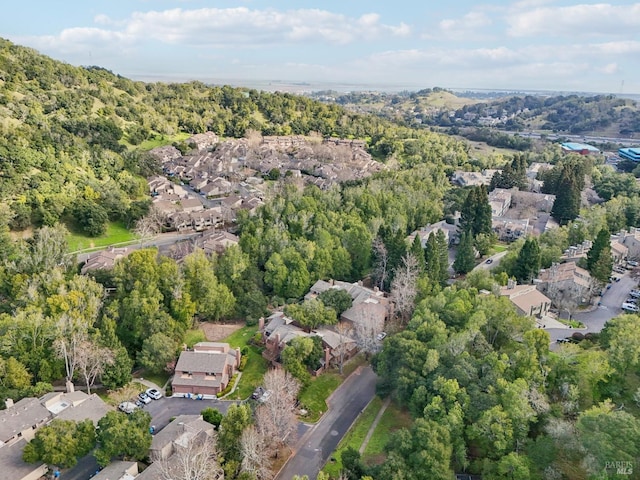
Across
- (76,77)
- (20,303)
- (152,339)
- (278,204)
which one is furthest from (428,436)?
(76,77)

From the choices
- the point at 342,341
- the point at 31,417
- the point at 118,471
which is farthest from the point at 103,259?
the point at 118,471

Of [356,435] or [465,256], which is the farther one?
[465,256]

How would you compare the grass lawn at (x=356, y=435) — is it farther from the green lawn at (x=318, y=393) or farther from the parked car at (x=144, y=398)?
the parked car at (x=144, y=398)

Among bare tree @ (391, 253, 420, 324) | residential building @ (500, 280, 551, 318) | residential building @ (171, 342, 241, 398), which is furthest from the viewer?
bare tree @ (391, 253, 420, 324)

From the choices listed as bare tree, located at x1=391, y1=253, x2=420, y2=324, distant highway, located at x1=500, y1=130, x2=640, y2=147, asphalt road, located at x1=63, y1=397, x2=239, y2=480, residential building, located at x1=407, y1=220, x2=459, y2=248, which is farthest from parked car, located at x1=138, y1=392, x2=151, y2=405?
distant highway, located at x1=500, y1=130, x2=640, y2=147

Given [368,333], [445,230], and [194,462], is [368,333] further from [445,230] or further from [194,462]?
[445,230]

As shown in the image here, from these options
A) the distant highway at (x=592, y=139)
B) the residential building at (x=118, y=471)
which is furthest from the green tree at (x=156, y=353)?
the distant highway at (x=592, y=139)

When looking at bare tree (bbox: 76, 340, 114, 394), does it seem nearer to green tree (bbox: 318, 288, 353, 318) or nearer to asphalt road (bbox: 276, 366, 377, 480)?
asphalt road (bbox: 276, 366, 377, 480)
